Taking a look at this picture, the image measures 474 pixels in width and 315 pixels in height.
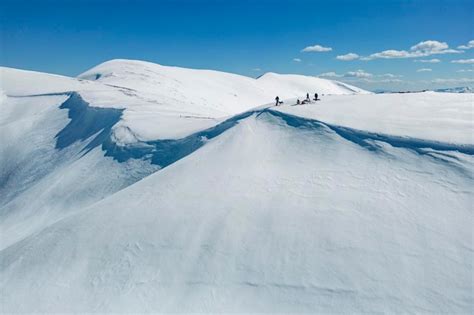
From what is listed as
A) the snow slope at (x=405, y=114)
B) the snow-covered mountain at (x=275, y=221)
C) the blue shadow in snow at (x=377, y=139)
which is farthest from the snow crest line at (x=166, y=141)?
the snow slope at (x=405, y=114)

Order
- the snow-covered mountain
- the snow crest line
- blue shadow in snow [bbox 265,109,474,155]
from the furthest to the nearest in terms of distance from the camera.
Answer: the snow crest line
blue shadow in snow [bbox 265,109,474,155]
the snow-covered mountain

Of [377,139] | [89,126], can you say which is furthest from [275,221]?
[89,126]

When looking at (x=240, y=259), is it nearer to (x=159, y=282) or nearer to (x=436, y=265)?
(x=159, y=282)

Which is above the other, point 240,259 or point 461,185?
point 461,185

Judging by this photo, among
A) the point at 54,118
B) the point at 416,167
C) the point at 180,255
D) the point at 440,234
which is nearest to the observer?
the point at 440,234

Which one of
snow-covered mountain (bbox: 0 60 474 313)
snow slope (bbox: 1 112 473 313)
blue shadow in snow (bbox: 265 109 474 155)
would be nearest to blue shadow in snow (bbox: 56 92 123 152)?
snow-covered mountain (bbox: 0 60 474 313)

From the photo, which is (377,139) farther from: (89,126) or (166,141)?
(89,126)

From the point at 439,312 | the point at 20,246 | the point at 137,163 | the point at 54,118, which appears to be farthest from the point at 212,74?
the point at 439,312

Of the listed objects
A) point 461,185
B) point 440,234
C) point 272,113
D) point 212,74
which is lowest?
point 440,234

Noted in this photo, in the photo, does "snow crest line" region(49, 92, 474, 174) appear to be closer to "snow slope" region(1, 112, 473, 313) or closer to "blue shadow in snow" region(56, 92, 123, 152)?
"blue shadow in snow" region(56, 92, 123, 152)
